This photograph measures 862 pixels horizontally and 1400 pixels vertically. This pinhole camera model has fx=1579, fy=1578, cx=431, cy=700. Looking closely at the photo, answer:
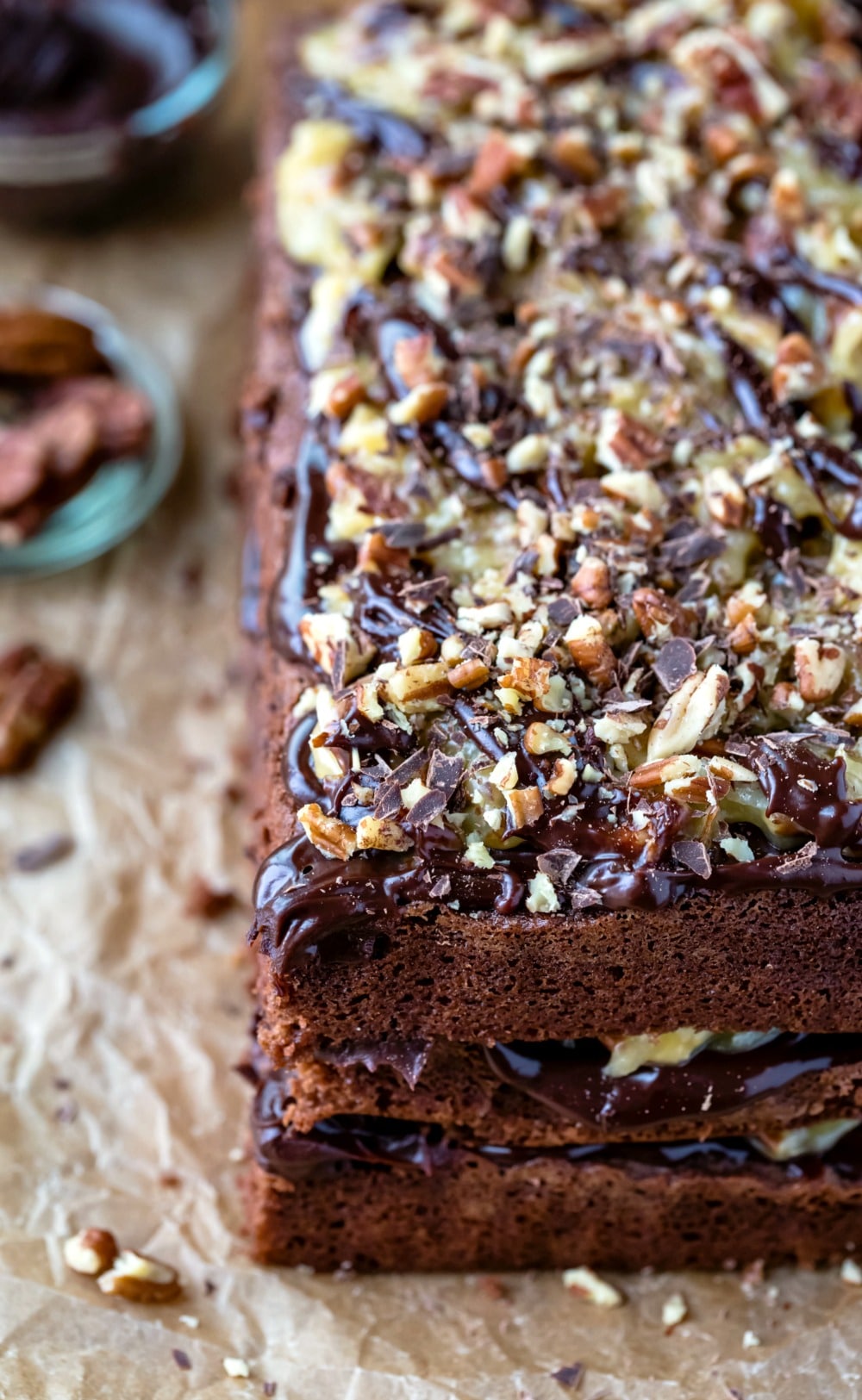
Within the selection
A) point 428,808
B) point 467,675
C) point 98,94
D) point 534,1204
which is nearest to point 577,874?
point 428,808

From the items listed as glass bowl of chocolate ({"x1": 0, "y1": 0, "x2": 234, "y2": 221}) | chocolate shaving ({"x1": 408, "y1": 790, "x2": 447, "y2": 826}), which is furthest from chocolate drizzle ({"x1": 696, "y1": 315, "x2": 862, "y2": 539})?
glass bowl of chocolate ({"x1": 0, "y1": 0, "x2": 234, "y2": 221})

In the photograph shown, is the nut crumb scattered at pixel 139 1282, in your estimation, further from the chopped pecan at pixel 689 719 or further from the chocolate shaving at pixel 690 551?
the chocolate shaving at pixel 690 551

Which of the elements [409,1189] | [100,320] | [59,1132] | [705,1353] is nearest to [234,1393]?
[409,1189]

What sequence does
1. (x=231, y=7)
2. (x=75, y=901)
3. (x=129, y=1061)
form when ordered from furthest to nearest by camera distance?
(x=231, y=7)
(x=75, y=901)
(x=129, y=1061)

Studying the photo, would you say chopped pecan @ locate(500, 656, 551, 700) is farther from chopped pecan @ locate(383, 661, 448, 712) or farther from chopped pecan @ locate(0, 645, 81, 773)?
chopped pecan @ locate(0, 645, 81, 773)

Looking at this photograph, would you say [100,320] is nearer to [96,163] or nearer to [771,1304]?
[96,163]

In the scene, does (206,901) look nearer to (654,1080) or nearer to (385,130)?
(654,1080)

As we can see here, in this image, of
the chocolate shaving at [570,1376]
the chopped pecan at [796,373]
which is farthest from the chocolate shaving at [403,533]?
the chocolate shaving at [570,1376]

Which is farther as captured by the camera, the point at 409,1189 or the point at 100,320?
the point at 100,320
